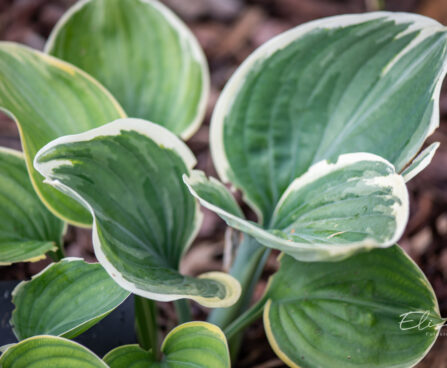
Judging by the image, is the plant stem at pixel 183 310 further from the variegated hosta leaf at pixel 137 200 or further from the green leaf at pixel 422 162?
the green leaf at pixel 422 162

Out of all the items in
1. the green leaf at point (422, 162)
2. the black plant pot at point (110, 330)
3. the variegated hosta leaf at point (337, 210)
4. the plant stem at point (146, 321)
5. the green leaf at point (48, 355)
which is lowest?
the plant stem at point (146, 321)

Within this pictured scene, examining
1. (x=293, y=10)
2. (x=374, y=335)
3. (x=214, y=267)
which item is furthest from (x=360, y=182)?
(x=293, y=10)

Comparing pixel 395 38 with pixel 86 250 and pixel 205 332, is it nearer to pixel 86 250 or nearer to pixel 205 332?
pixel 205 332

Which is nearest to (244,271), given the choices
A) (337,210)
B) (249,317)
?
(249,317)

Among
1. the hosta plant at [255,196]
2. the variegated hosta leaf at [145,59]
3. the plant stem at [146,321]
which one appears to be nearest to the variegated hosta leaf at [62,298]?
the hosta plant at [255,196]

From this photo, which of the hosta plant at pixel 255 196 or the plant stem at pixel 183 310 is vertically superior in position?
the hosta plant at pixel 255 196

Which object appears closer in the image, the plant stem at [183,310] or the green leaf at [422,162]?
the green leaf at [422,162]

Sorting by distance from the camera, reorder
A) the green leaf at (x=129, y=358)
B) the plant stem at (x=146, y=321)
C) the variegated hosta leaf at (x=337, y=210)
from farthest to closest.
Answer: the plant stem at (x=146, y=321) < the green leaf at (x=129, y=358) < the variegated hosta leaf at (x=337, y=210)
